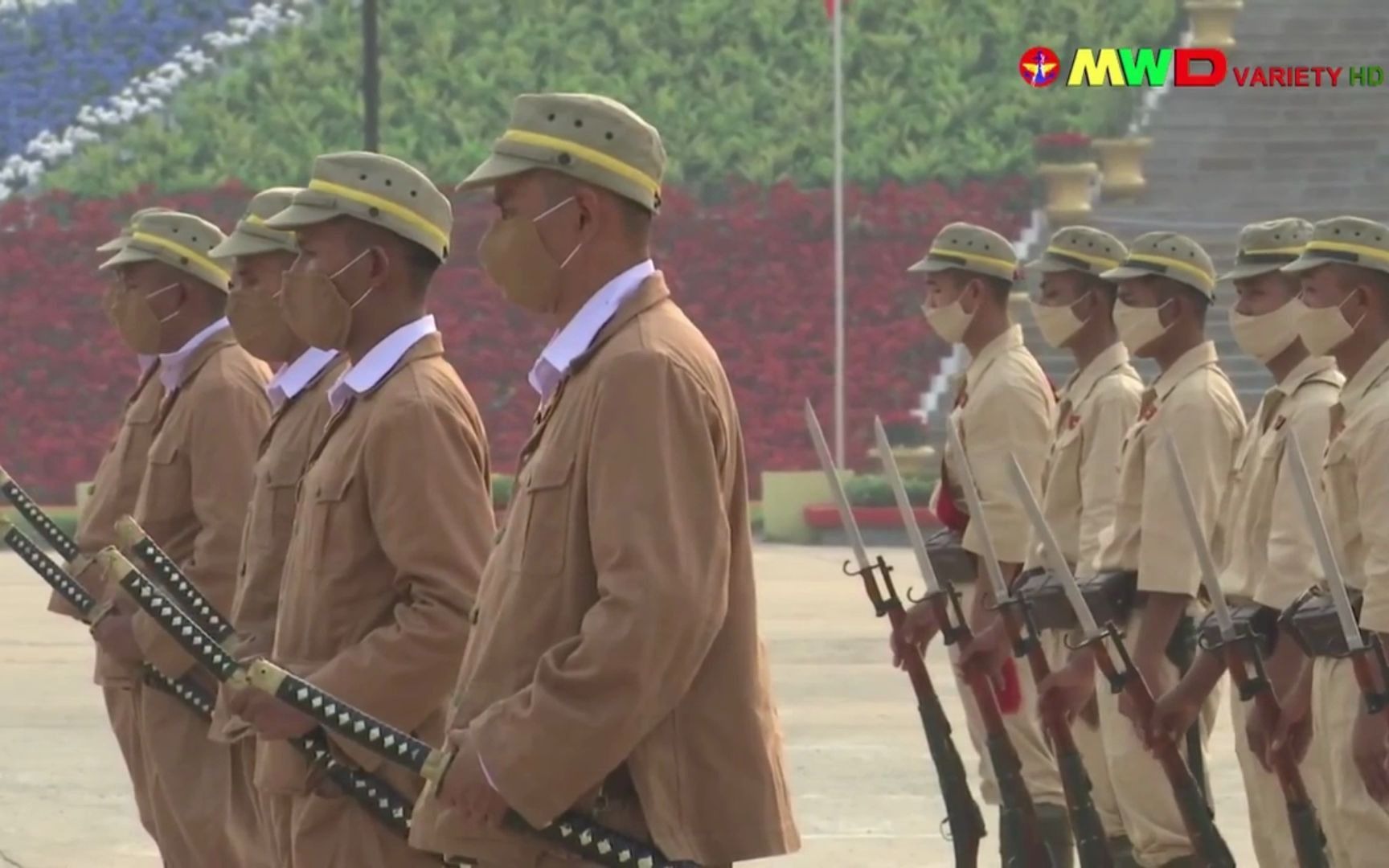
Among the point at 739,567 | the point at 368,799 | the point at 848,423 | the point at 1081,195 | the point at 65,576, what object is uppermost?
the point at 739,567

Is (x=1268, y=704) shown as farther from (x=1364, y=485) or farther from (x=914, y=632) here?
(x=914, y=632)

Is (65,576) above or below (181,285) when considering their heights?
below

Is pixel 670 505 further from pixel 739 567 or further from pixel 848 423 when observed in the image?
pixel 848 423

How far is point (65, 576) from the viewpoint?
7148 millimetres

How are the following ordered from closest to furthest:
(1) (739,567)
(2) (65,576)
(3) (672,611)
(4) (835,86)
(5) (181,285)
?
(3) (672,611), (1) (739,567), (2) (65,576), (5) (181,285), (4) (835,86)

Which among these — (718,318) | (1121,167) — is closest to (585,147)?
(718,318)

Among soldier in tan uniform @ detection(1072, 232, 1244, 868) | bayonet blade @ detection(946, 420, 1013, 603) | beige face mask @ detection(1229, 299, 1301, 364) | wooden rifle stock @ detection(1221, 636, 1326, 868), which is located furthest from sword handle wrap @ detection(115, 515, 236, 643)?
beige face mask @ detection(1229, 299, 1301, 364)

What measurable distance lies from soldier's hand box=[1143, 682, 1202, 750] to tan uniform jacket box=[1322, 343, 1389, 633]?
57 cm

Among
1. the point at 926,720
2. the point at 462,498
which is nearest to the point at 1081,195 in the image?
the point at 926,720

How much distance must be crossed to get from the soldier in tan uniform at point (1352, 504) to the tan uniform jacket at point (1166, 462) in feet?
2.98

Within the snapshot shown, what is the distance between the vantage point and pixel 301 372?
6.16m

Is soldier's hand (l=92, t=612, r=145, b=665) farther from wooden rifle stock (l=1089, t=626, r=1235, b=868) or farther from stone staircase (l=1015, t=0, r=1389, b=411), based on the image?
stone staircase (l=1015, t=0, r=1389, b=411)

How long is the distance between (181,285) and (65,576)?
3.14 ft

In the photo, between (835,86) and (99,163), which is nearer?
(835,86)
